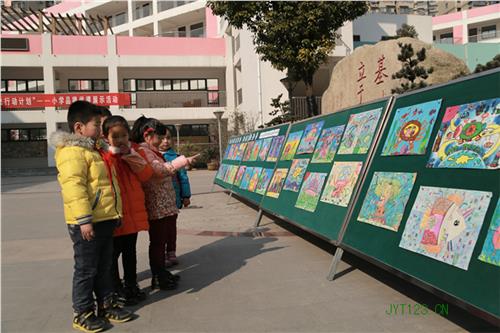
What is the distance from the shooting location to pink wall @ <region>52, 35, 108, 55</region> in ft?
92.8

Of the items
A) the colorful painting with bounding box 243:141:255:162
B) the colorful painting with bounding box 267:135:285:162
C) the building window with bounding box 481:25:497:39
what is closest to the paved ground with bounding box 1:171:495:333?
the colorful painting with bounding box 267:135:285:162

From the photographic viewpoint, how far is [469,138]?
2.98 m

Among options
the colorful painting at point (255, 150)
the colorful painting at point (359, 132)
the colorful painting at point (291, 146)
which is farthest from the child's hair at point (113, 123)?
the colorful painting at point (255, 150)

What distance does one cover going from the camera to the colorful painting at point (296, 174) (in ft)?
18.5

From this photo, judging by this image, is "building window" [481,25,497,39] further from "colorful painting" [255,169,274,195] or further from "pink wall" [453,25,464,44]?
"colorful painting" [255,169,274,195]

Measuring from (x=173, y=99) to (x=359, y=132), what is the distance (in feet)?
87.6

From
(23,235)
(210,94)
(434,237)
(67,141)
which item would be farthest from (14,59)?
(434,237)

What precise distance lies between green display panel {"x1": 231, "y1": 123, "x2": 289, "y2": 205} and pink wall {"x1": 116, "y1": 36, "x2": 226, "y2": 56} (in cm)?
2136

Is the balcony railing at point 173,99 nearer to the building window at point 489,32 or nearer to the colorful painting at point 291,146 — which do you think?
the colorful painting at point 291,146

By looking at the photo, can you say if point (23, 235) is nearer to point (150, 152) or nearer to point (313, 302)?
point (150, 152)

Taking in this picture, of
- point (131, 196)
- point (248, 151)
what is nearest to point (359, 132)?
point (131, 196)

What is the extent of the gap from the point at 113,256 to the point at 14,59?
29067mm

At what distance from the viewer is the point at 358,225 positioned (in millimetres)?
3943

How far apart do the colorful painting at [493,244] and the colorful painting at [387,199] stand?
850 millimetres
